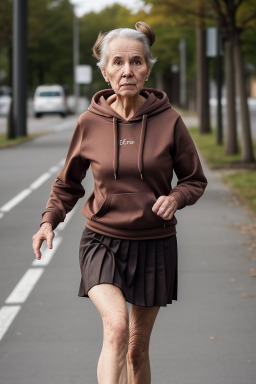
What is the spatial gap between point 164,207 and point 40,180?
45.3 ft

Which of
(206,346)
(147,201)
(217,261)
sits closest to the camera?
(147,201)

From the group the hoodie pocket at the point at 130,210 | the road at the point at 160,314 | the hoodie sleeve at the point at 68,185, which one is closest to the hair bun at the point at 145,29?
the hoodie sleeve at the point at 68,185

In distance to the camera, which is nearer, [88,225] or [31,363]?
[88,225]

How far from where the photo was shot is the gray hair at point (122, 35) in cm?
370

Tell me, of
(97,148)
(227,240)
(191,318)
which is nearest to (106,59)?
(97,148)

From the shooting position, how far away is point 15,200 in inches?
555

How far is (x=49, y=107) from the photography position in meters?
56.4

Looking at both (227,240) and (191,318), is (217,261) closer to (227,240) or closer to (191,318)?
(227,240)

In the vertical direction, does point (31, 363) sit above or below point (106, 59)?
below

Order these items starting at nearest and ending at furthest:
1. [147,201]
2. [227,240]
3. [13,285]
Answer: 1. [147,201]
2. [13,285]
3. [227,240]

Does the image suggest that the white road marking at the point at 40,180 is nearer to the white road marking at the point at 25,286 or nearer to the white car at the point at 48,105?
the white road marking at the point at 25,286

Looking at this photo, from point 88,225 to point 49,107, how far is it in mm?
53060

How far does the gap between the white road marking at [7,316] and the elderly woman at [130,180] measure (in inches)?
99.6

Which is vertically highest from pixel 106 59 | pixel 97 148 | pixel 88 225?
pixel 106 59
